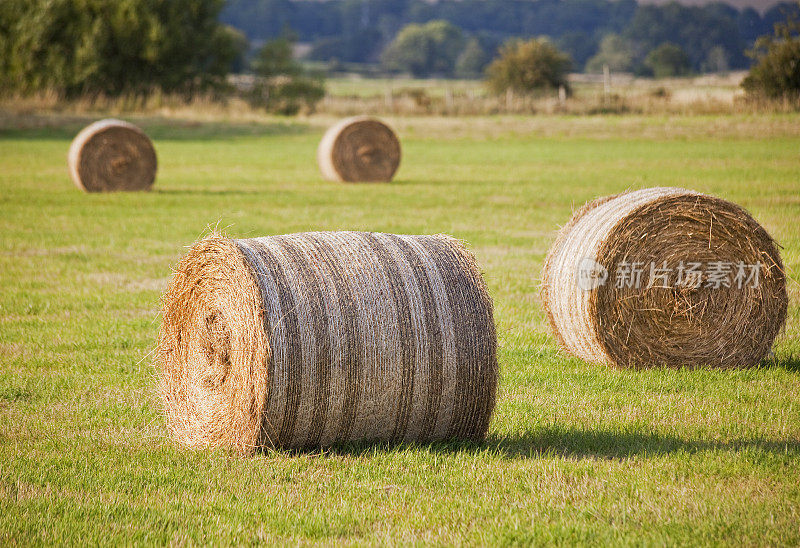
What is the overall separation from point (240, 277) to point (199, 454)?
1.12 meters

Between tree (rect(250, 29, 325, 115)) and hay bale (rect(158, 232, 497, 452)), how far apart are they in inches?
2215

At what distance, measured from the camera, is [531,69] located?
69000 millimetres

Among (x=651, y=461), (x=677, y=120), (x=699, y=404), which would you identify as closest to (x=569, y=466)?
(x=651, y=461)

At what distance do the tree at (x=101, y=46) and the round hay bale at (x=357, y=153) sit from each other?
3209cm

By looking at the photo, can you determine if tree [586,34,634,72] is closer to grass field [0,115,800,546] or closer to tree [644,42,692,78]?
tree [644,42,692,78]

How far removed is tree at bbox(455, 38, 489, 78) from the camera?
157 meters

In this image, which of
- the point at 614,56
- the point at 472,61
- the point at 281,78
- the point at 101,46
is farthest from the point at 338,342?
the point at 472,61

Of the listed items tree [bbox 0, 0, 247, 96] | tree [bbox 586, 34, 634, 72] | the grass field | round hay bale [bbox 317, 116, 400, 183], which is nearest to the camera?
the grass field

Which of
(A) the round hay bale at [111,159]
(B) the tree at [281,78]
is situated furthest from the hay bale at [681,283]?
(B) the tree at [281,78]

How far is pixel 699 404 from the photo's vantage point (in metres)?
6.85

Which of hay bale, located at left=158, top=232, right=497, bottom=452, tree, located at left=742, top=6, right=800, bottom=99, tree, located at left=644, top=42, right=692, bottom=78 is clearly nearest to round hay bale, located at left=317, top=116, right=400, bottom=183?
hay bale, located at left=158, top=232, right=497, bottom=452

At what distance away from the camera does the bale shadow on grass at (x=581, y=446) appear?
5.71m

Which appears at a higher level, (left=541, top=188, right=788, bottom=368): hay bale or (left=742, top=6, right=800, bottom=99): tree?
(left=742, top=6, right=800, bottom=99): tree

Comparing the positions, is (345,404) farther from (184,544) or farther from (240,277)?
(184,544)
